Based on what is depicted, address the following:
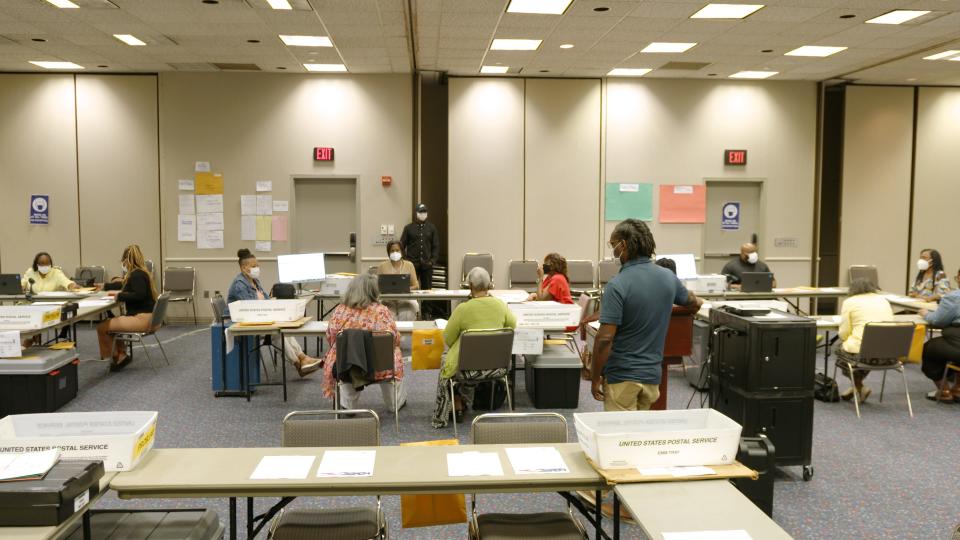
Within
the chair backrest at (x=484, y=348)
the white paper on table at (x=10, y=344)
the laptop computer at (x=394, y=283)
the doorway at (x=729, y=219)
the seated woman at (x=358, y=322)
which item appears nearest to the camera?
the chair backrest at (x=484, y=348)

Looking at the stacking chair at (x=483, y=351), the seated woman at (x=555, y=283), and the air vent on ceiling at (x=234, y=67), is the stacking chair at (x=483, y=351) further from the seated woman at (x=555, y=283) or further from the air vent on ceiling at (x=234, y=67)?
the air vent on ceiling at (x=234, y=67)

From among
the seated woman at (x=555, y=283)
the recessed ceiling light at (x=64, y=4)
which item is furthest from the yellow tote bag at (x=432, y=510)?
the recessed ceiling light at (x=64, y=4)

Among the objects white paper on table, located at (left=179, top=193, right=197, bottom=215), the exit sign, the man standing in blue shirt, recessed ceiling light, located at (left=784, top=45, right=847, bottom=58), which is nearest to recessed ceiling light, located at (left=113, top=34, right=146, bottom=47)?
white paper on table, located at (left=179, top=193, right=197, bottom=215)

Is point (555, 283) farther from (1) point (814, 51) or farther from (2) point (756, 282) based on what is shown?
(1) point (814, 51)

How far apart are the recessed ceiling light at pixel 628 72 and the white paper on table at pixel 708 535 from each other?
8715 millimetres

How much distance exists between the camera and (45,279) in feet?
28.9

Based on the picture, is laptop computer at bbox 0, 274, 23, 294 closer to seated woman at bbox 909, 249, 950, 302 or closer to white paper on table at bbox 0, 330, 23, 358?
white paper on table at bbox 0, 330, 23, 358

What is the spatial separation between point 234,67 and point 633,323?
823cm

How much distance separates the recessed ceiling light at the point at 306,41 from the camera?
8.26m

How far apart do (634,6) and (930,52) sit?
14.7 ft

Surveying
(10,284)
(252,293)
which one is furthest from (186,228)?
(252,293)

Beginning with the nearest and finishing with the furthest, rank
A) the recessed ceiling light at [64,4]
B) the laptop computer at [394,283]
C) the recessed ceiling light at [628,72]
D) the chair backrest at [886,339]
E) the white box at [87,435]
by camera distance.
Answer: the white box at [87,435] → the chair backrest at [886,339] → the recessed ceiling light at [64,4] → the laptop computer at [394,283] → the recessed ceiling light at [628,72]

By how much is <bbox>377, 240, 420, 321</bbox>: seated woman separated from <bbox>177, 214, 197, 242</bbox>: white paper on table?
10.8 ft

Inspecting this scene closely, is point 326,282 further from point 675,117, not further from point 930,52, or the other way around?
point 930,52
